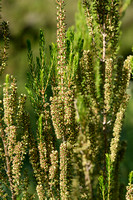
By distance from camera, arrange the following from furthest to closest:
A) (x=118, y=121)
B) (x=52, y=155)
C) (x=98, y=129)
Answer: (x=98, y=129) → (x=118, y=121) → (x=52, y=155)

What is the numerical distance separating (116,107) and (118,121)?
0.25ft

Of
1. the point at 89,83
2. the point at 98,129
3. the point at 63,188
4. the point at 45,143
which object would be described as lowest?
the point at 63,188

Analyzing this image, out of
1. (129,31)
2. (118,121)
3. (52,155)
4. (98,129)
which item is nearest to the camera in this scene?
(52,155)

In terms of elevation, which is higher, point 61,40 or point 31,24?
point 31,24

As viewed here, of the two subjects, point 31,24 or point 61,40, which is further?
point 31,24

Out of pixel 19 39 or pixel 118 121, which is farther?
pixel 19 39

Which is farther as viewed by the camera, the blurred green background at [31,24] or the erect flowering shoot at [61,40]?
the blurred green background at [31,24]

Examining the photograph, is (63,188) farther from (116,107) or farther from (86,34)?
(86,34)

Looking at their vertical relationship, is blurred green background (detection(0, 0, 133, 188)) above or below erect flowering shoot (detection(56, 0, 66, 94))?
above

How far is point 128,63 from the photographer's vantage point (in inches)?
29.3

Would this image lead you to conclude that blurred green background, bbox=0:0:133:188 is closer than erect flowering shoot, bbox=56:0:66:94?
No

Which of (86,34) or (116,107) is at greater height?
(86,34)

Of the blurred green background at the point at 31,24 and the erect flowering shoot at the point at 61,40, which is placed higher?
the blurred green background at the point at 31,24

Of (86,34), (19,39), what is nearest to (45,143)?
(86,34)
